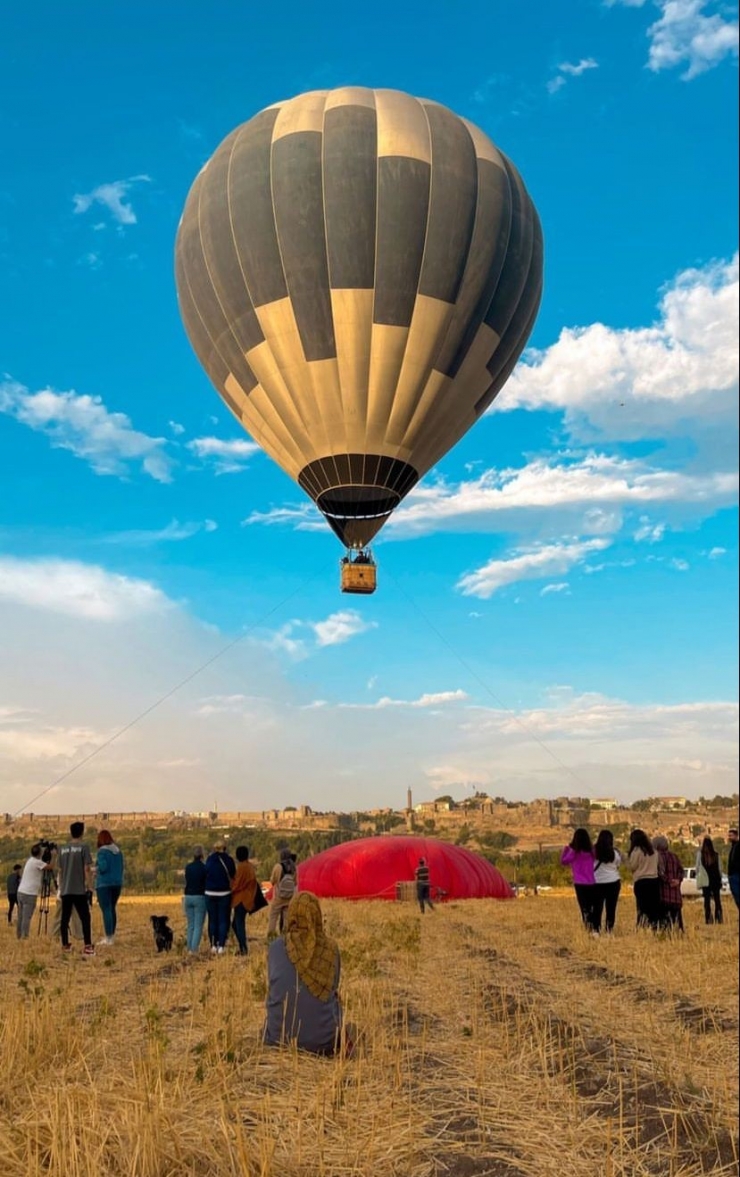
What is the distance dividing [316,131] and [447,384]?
21.5 feet

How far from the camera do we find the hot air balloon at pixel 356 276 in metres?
21.8

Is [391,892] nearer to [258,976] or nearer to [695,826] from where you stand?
[258,976]

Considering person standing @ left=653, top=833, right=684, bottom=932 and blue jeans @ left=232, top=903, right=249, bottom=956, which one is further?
person standing @ left=653, top=833, right=684, bottom=932

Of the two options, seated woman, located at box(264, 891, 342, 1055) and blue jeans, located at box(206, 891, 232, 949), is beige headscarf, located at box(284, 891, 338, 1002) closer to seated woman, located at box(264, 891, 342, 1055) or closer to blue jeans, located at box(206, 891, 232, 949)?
seated woman, located at box(264, 891, 342, 1055)

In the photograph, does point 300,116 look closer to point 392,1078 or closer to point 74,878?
point 74,878

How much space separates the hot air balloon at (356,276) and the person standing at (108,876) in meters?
11.6

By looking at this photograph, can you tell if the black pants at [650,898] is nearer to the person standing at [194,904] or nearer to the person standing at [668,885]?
the person standing at [668,885]

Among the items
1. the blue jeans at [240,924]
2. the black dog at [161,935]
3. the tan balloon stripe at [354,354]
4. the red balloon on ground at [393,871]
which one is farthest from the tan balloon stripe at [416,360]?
the red balloon on ground at [393,871]

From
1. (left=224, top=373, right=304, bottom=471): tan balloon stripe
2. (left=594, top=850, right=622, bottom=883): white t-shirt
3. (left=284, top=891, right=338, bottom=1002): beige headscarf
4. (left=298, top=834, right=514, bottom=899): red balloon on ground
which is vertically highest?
(left=224, top=373, right=304, bottom=471): tan balloon stripe

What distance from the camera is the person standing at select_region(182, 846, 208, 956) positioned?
13.9m

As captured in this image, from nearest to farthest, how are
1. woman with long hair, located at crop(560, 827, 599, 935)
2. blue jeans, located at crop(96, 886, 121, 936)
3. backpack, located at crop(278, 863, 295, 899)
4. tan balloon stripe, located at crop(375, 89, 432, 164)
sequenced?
backpack, located at crop(278, 863, 295, 899) < blue jeans, located at crop(96, 886, 121, 936) < woman with long hair, located at crop(560, 827, 599, 935) < tan balloon stripe, located at crop(375, 89, 432, 164)

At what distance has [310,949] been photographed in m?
6.87

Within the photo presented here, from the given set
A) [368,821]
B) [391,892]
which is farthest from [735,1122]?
[368,821]

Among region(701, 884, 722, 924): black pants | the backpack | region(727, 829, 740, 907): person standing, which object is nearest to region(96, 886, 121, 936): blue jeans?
the backpack
